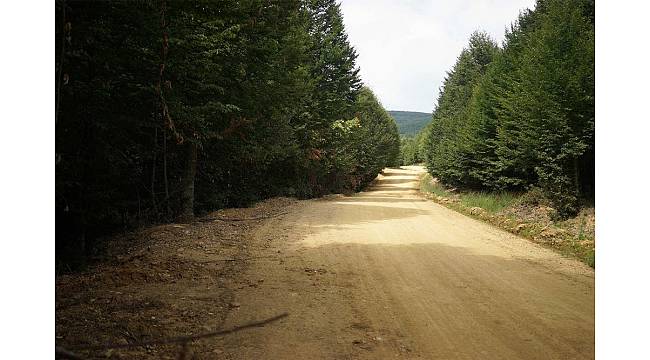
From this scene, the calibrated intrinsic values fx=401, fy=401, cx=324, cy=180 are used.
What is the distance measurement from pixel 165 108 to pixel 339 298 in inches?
144

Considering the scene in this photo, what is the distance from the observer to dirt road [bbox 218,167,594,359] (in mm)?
3941

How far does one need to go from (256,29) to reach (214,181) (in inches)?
234

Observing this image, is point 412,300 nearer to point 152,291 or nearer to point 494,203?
point 152,291

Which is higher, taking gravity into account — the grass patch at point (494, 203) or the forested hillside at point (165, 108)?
the forested hillside at point (165, 108)

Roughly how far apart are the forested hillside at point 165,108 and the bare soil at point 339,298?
1.69 m

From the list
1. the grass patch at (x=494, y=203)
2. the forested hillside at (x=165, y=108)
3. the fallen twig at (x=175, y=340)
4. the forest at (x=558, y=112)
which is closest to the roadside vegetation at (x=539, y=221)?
the grass patch at (x=494, y=203)

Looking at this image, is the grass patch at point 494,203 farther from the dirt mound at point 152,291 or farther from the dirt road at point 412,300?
the dirt mound at point 152,291

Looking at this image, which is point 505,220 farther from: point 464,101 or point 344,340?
point 464,101

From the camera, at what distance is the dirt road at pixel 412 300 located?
12.9ft

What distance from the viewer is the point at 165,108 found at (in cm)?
582
